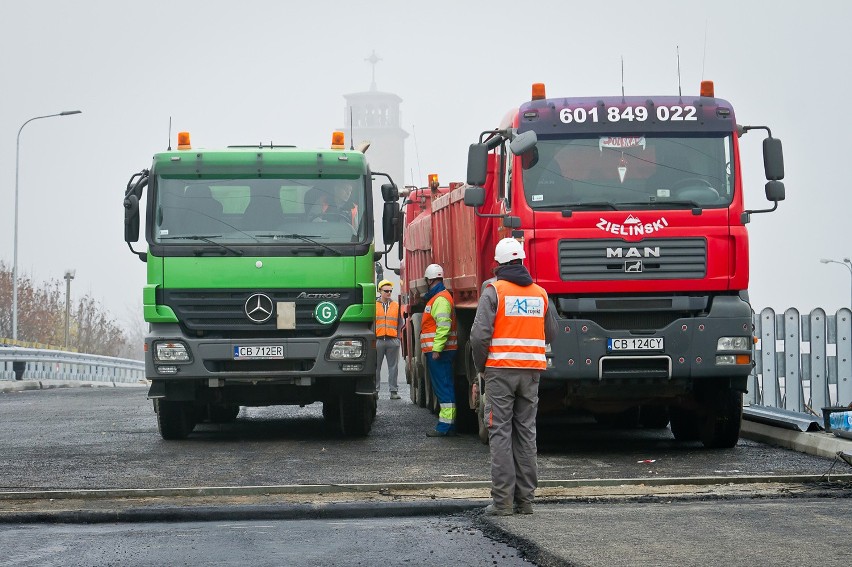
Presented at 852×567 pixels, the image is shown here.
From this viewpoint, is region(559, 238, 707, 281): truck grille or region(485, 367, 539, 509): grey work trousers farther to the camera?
region(559, 238, 707, 281): truck grille

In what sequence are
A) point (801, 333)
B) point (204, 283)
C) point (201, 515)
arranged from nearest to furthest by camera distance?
point (201, 515)
point (204, 283)
point (801, 333)

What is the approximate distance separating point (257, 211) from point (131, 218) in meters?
1.30

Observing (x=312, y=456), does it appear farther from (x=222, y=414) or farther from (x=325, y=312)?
(x=222, y=414)

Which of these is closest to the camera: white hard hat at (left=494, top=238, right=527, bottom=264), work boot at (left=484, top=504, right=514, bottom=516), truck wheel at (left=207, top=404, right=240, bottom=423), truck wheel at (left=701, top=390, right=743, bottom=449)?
work boot at (left=484, top=504, right=514, bottom=516)

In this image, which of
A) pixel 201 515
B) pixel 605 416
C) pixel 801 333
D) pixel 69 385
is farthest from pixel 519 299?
pixel 69 385

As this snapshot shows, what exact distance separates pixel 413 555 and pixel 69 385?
98.4 ft

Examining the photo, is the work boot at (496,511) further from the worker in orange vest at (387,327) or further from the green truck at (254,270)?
the worker in orange vest at (387,327)

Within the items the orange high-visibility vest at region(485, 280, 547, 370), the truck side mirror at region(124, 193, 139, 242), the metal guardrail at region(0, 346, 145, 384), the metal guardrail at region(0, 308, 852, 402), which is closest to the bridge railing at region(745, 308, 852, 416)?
the metal guardrail at region(0, 308, 852, 402)

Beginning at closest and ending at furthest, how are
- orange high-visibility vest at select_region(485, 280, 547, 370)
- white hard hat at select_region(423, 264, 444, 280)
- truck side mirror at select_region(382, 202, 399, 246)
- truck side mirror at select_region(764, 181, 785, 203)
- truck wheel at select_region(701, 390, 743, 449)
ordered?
orange high-visibility vest at select_region(485, 280, 547, 370) → truck side mirror at select_region(764, 181, 785, 203) → truck wheel at select_region(701, 390, 743, 449) → truck side mirror at select_region(382, 202, 399, 246) → white hard hat at select_region(423, 264, 444, 280)

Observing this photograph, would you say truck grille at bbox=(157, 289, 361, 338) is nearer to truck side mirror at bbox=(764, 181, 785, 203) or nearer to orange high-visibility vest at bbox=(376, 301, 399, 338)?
truck side mirror at bbox=(764, 181, 785, 203)

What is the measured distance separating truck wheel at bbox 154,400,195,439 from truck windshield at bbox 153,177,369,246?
1.83m

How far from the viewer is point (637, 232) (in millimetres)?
12883

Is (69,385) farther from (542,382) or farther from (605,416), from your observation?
(542,382)

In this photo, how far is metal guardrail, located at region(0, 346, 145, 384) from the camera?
32.0m
